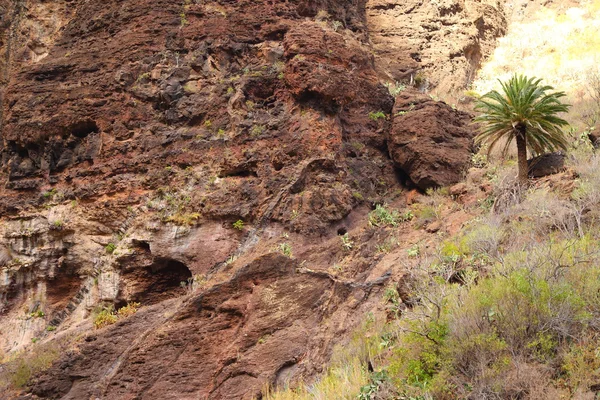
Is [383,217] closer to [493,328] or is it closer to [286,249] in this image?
[286,249]

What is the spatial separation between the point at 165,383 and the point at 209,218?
393 cm

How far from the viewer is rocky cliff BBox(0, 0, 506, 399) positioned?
10.1 m

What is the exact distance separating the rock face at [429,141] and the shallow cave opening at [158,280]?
20.5ft

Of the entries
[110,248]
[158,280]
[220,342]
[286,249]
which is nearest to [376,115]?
[286,249]

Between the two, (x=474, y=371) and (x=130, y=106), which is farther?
(x=130, y=106)

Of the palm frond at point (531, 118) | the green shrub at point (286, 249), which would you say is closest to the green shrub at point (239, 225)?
the green shrub at point (286, 249)

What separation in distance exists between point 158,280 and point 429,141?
7.67 metres

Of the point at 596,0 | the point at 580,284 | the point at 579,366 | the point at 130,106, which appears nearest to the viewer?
the point at 579,366

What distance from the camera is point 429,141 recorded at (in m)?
14.3

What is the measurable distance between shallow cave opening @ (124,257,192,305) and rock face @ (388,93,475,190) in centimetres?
624

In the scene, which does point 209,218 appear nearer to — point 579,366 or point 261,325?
point 261,325

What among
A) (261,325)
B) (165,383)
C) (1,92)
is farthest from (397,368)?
(1,92)

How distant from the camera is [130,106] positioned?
48.8ft

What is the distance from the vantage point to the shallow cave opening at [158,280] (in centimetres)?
1241
